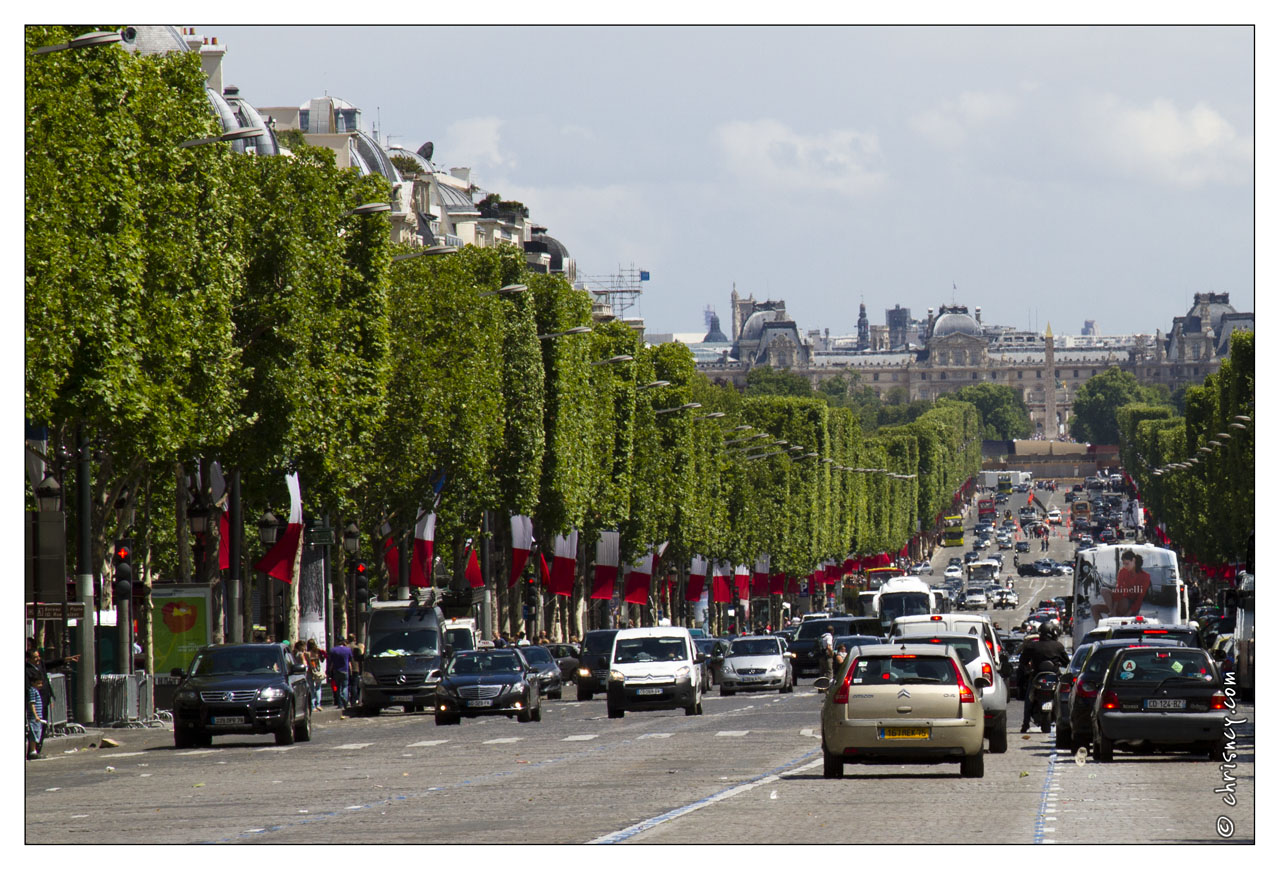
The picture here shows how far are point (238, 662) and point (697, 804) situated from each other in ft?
56.2

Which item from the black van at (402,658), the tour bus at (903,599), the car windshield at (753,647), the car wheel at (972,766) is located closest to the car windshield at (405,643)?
the black van at (402,658)

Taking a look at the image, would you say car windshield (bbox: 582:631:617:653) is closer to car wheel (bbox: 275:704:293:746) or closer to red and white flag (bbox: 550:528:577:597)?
red and white flag (bbox: 550:528:577:597)

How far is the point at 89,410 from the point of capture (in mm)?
35906

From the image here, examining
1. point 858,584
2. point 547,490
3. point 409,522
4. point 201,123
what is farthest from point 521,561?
point 858,584

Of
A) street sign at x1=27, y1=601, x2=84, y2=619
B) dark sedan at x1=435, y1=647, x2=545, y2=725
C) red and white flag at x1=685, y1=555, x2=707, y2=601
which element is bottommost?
dark sedan at x1=435, y1=647, x2=545, y2=725

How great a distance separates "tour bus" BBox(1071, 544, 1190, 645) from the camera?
66312mm

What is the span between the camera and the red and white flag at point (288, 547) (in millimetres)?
50094

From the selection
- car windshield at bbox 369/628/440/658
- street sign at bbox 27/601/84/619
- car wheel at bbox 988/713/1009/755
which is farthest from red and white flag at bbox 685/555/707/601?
car wheel at bbox 988/713/1009/755

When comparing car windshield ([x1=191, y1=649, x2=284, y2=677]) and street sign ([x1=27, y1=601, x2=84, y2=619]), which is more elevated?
street sign ([x1=27, y1=601, x2=84, y2=619])

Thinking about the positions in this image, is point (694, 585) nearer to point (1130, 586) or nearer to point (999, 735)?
point (1130, 586)

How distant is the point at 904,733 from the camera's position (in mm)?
25859

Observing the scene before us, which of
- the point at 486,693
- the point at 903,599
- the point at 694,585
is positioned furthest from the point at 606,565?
the point at 486,693

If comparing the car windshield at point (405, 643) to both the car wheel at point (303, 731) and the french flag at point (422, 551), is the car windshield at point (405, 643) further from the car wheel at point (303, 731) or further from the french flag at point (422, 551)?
the car wheel at point (303, 731)

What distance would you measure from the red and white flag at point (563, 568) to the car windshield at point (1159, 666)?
164 ft
